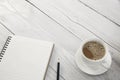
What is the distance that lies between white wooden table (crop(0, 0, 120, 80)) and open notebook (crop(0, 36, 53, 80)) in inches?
1.4

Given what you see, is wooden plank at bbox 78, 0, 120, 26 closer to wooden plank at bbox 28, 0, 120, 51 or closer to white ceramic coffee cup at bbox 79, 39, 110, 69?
wooden plank at bbox 28, 0, 120, 51

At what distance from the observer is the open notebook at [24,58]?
933 millimetres

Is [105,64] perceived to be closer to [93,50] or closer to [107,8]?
[93,50]

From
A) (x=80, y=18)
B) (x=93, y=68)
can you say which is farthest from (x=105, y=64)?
(x=80, y=18)

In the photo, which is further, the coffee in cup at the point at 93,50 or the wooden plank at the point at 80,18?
the wooden plank at the point at 80,18

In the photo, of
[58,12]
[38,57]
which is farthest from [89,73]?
[58,12]

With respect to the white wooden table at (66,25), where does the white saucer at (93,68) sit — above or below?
below

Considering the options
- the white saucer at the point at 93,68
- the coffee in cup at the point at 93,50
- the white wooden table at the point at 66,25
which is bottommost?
the white saucer at the point at 93,68

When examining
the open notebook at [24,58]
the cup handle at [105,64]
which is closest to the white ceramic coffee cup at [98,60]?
the cup handle at [105,64]

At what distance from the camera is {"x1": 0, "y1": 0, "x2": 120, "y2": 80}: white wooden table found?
3.16 feet

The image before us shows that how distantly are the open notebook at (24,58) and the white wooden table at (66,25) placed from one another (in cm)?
3

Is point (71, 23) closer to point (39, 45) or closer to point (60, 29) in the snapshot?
point (60, 29)

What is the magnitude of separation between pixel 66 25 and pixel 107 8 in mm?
172

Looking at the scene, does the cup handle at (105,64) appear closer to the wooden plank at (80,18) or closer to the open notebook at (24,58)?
the wooden plank at (80,18)
